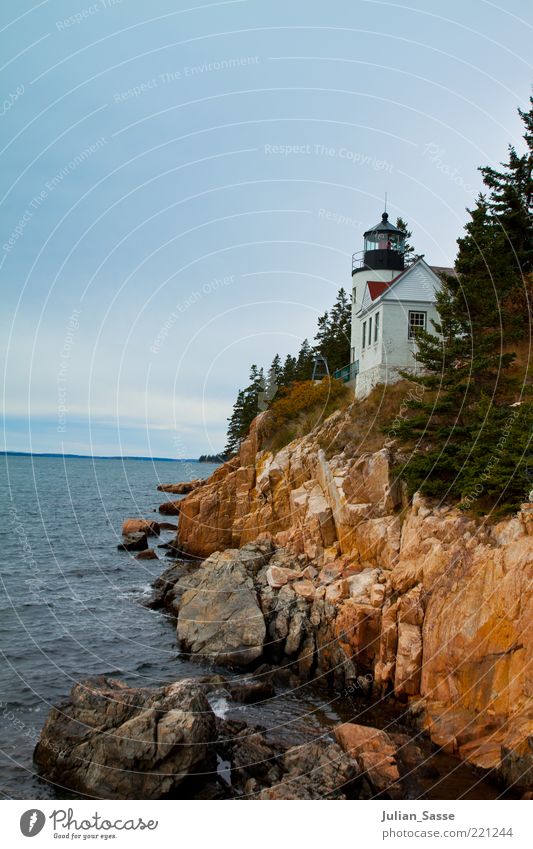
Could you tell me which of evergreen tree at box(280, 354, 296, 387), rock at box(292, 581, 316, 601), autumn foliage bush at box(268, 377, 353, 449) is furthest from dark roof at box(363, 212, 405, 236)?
rock at box(292, 581, 316, 601)

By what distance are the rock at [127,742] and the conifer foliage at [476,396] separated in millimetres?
10621

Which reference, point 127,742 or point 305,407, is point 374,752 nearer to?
point 127,742

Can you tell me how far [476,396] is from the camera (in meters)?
24.7

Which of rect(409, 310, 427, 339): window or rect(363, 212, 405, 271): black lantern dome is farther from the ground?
rect(363, 212, 405, 271): black lantern dome

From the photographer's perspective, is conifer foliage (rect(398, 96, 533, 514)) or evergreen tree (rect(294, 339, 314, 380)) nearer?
conifer foliage (rect(398, 96, 533, 514))

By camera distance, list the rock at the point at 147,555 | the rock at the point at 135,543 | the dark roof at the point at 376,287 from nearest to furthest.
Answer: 1. the dark roof at the point at 376,287
2. the rock at the point at 147,555
3. the rock at the point at 135,543

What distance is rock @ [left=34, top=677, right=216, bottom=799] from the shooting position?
1390cm

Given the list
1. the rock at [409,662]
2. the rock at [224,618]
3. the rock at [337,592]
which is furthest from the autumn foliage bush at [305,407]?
the rock at [409,662]

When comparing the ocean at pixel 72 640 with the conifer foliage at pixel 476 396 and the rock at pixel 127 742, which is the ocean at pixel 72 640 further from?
the conifer foliage at pixel 476 396

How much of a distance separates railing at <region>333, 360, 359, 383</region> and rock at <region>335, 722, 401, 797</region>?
87.6 ft

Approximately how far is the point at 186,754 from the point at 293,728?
159 inches

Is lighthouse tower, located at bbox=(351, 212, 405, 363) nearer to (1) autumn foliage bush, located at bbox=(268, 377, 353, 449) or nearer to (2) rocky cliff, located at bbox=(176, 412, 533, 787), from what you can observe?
(1) autumn foliage bush, located at bbox=(268, 377, 353, 449)

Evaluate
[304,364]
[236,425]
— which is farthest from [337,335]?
[236,425]

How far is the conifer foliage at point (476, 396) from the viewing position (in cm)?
1903
